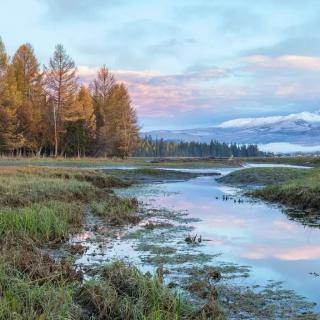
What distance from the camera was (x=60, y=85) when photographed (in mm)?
Result: 63344

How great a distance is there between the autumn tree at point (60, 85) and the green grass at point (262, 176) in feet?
93.5

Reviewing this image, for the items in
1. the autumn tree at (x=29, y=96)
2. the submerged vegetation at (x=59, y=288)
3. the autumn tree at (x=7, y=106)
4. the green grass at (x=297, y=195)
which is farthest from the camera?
the autumn tree at (x=29, y=96)

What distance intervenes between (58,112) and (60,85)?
3.50 m

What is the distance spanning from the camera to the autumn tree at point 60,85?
6306 centimetres

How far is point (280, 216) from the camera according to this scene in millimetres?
18531

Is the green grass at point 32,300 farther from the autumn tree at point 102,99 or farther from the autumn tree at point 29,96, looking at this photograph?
the autumn tree at point 102,99

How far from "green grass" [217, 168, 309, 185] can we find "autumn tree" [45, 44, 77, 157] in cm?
2849

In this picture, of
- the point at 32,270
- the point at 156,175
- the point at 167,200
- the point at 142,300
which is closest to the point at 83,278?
the point at 32,270

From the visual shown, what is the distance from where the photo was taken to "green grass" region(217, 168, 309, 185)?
37.2m

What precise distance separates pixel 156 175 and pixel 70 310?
3979cm

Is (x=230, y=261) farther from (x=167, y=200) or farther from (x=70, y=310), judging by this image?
(x=167, y=200)

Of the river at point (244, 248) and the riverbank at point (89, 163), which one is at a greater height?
the riverbank at point (89, 163)

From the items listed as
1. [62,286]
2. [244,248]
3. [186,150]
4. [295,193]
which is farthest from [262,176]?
[186,150]

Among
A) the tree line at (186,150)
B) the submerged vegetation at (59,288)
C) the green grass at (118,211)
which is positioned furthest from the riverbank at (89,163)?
the tree line at (186,150)
